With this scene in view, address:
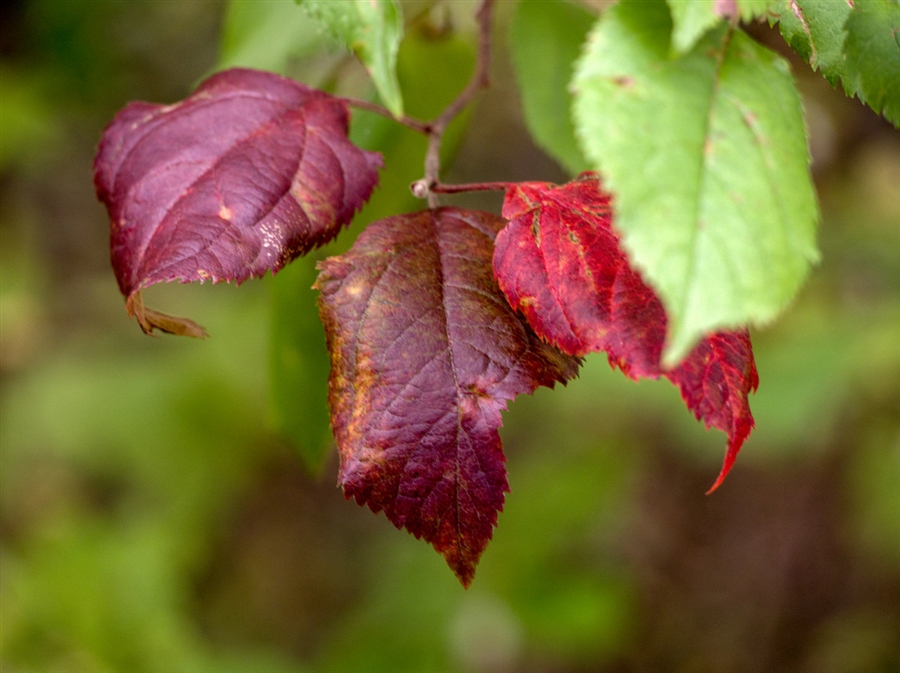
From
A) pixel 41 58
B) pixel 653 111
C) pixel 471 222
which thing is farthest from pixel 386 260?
pixel 41 58

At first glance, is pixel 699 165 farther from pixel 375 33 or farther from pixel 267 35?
pixel 267 35

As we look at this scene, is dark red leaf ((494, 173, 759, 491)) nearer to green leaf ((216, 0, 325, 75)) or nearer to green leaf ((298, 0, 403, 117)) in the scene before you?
green leaf ((298, 0, 403, 117))

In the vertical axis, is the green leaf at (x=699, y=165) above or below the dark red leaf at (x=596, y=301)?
above

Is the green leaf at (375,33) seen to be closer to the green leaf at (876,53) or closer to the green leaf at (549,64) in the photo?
the green leaf at (876,53)

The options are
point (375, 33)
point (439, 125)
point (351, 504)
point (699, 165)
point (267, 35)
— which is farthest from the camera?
point (351, 504)

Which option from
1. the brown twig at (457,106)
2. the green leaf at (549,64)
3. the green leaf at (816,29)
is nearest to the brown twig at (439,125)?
the brown twig at (457,106)

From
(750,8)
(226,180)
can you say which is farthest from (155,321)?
(750,8)

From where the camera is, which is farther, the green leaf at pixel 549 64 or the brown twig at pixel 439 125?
the green leaf at pixel 549 64
